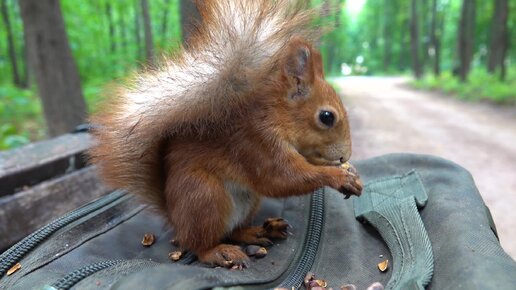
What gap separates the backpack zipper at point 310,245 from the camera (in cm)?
136

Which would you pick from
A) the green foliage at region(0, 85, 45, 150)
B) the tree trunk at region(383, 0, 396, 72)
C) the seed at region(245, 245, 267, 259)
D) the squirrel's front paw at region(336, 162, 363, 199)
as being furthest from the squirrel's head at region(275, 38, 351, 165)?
the tree trunk at region(383, 0, 396, 72)

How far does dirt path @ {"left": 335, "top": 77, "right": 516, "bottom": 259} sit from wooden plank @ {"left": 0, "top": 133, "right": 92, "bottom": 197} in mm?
1477

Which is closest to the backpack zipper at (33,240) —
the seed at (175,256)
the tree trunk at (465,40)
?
the seed at (175,256)

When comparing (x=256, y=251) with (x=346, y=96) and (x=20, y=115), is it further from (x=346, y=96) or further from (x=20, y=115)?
(x=20, y=115)

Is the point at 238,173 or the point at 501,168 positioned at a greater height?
the point at 238,173

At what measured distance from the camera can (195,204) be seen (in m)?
1.46

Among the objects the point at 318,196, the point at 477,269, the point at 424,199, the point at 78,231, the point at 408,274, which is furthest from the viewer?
the point at 318,196

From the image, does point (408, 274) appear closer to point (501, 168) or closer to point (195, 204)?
point (195, 204)

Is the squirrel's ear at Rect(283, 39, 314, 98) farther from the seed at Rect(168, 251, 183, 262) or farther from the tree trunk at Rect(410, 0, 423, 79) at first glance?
the tree trunk at Rect(410, 0, 423, 79)

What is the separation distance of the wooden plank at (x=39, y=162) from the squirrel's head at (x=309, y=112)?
1.04 m

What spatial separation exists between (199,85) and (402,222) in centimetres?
81

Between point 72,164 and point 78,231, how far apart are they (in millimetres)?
994

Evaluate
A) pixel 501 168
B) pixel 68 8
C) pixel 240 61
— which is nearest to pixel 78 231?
pixel 240 61

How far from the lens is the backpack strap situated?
3.86ft
